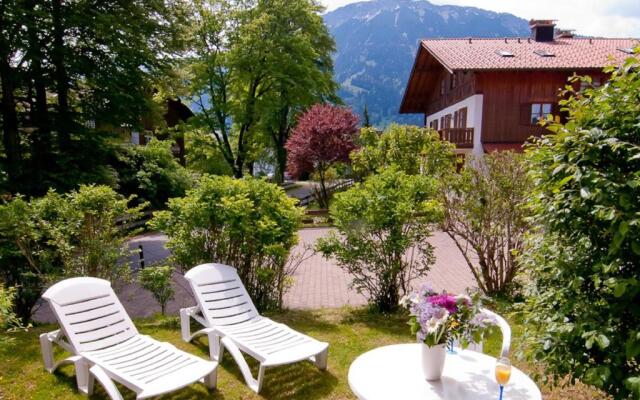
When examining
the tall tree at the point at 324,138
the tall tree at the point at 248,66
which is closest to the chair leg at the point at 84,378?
the tall tree at the point at 324,138

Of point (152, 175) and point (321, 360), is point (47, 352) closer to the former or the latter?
point (321, 360)

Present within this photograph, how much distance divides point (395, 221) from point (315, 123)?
14.7 m

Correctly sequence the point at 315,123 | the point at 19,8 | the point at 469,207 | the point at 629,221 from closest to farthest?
the point at 629,221
the point at 469,207
the point at 19,8
the point at 315,123

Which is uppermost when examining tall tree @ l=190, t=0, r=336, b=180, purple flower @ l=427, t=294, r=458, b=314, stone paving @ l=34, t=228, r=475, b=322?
tall tree @ l=190, t=0, r=336, b=180

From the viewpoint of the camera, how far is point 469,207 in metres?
6.71

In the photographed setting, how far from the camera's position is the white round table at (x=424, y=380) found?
9.80 ft

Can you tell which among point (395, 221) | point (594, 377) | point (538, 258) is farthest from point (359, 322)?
point (594, 377)

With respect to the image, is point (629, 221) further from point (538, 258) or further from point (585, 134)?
point (538, 258)

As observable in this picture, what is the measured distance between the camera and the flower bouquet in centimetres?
291

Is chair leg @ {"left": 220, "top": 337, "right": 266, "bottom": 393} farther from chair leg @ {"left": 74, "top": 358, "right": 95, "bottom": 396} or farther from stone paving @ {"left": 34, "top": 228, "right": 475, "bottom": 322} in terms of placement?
stone paving @ {"left": 34, "top": 228, "right": 475, "bottom": 322}

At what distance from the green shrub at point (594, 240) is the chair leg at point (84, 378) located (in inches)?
148

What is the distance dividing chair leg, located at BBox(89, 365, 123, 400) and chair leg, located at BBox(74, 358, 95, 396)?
31 cm

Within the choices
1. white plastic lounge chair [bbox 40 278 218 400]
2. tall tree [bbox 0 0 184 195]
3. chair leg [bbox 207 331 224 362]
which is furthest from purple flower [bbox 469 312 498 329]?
tall tree [bbox 0 0 184 195]

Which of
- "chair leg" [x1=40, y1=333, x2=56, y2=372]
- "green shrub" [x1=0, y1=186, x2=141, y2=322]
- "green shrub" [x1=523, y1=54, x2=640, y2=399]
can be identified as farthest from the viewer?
"green shrub" [x1=0, y1=186, x2=141, y2=322]
